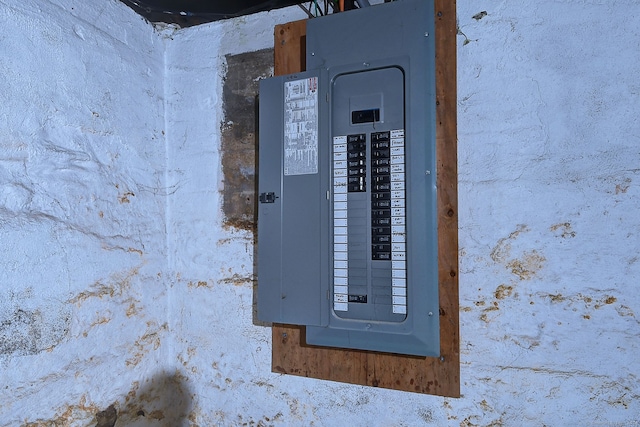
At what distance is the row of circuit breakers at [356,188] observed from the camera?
3.37 feet

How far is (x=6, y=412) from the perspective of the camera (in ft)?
3.03

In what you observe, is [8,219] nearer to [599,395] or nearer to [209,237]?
[209,237]

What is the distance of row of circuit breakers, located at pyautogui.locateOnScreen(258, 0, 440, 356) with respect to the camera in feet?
3.37

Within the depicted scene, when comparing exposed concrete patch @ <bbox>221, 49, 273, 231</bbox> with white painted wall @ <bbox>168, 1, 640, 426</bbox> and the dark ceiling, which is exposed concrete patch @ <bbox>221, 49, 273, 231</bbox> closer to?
the dark ceiling

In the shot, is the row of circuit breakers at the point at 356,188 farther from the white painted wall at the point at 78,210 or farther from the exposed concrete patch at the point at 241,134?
the white painted wall at the point at 78,210

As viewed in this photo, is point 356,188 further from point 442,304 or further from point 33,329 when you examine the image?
point 33,329

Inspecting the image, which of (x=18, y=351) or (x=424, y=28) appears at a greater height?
(x=424, y=28)

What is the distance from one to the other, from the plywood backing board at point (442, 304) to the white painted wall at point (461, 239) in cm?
4

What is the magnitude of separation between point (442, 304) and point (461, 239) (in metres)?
0.18

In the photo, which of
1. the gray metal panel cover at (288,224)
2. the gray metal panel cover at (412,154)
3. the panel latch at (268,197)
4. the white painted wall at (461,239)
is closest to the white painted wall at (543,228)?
the white painted wall at (461,239)

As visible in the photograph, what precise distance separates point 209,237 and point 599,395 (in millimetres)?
1125

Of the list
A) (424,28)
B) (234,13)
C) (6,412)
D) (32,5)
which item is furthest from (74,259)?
(424,28)

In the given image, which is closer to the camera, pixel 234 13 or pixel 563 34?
pixel 563 34

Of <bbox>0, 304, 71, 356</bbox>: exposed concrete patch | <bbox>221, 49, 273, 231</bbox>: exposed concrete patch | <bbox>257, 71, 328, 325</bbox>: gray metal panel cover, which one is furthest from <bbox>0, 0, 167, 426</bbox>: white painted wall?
<bbox>257, 71, 328, 325</bbox>: gray metal panel cover
